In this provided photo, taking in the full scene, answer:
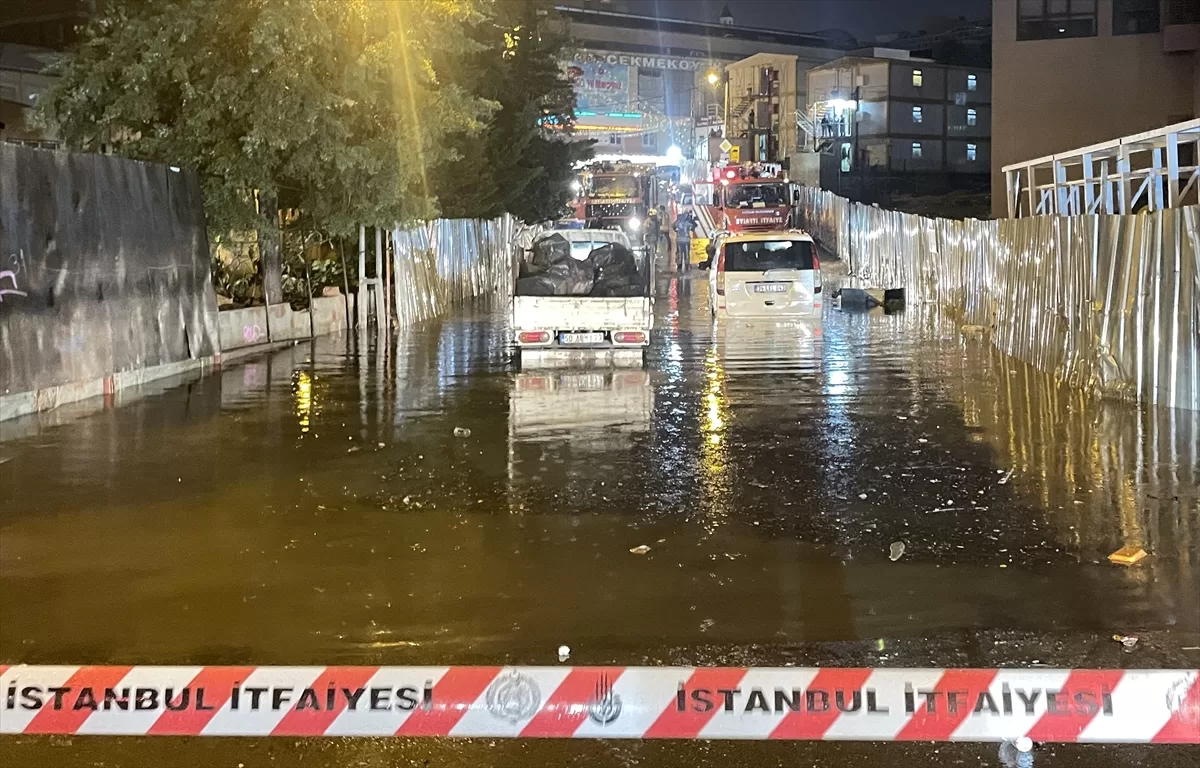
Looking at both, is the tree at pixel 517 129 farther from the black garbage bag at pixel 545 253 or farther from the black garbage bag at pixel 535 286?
the black garbage bag at pixel 535 286

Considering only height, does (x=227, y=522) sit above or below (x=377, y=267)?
below

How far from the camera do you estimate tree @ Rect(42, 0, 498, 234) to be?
17391 millimetres

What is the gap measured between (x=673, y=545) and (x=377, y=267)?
17501 mm

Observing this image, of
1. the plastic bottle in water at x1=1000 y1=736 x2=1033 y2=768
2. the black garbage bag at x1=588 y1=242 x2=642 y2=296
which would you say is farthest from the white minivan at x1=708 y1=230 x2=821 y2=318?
the plastic bottle in water at x1=1000 y1=736 x2=1033 y2=768

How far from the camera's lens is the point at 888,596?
6.71 m

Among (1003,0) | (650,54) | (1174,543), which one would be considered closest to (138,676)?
(1174,543)

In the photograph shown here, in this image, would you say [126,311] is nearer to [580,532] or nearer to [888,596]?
[580,532]

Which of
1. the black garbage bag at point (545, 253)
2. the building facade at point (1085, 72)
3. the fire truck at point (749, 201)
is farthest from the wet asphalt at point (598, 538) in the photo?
the building facade at point (1085, 72)

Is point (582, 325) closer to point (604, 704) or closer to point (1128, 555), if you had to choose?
point (1128, 555)

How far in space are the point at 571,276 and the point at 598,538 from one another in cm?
1057

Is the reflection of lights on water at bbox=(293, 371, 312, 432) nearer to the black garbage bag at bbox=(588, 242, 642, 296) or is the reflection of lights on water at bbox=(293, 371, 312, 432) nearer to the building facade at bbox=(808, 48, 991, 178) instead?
the black garbage bag at bbox=(588, 242, 642, 296)

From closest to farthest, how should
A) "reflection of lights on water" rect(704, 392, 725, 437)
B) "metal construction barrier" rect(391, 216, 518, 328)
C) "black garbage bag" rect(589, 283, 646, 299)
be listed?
"reflection of lights on water" rect(704, 392, 725, 437) < "black garbage bag" rect(589, 283, 646, 299) < "metal construction barrier" rect(391, 216, 518, 328)

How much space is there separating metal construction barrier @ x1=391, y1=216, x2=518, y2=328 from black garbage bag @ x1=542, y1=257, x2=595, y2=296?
21.1 feet

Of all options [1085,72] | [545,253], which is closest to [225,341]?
[545,253]
